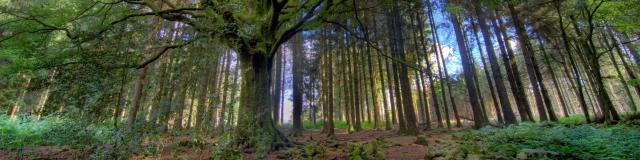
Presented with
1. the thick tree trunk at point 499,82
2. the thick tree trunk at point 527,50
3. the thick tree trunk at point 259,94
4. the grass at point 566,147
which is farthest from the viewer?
the thick tree trunk at point 499,82

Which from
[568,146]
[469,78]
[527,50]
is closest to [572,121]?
[527,50]

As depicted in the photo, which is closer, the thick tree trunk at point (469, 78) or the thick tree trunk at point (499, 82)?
the thick tree trunk at point (499, 82)

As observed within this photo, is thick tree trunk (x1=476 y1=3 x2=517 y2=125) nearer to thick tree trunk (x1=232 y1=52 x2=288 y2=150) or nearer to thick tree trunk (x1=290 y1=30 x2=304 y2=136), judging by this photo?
thick tree trunk (x1=232 y1=52 x2=288 y2=150)

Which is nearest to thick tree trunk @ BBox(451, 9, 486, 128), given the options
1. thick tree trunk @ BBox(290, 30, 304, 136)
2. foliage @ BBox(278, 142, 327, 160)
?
thick tree trunk @ BBox(290, 30, 304, 136)

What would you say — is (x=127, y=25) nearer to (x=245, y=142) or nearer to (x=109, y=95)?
(x=109, y=95)

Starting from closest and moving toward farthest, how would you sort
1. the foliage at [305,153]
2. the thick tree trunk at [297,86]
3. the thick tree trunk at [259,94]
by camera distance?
the foliage at [305,153], the thick tree trunk at [259,94], the thick tree trunk at [297,86]

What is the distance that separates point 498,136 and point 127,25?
8.76 metres

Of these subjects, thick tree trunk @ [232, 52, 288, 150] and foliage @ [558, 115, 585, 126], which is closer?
thick tree trunk @ [232, 52, 288, 150]

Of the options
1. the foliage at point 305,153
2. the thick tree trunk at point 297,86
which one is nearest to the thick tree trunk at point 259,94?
the foliage at point 305,153

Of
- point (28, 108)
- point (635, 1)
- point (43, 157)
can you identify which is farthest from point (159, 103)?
point (28, 108)

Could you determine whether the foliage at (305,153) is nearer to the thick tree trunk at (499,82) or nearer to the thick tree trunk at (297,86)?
the thick tree trunk at (297,86)

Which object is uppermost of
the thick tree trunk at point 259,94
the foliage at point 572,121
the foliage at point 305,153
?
the thick tree trunk at point 259,94

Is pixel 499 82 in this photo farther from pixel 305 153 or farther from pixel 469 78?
pixel 305 153

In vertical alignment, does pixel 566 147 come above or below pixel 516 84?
below
